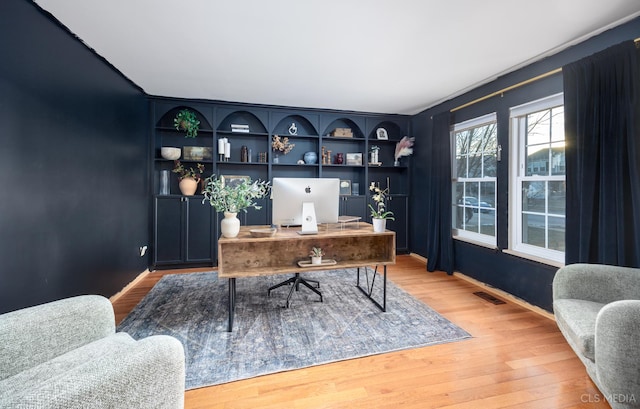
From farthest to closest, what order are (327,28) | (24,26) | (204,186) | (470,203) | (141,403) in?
1. (204,186)
2. (470,203)
3. (327,28)
4. (24,26)
5. (141,403)

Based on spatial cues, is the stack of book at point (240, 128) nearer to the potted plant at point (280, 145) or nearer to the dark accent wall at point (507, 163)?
the potted plant at point (280, 145)

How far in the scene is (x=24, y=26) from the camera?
1.76 m

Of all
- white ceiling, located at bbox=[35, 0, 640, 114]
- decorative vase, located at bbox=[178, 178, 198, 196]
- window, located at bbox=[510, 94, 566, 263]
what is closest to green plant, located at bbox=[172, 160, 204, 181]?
decorative vase, located at bbox=[178, 178, 198, 196]

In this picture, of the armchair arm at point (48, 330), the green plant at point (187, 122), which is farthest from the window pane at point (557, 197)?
the green plant at point (187, 122)

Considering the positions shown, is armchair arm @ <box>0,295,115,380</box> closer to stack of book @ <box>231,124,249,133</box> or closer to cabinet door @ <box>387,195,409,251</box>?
stack of book @ <box>231,124,249,133</box>

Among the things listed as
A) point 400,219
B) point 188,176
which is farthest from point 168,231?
point 400,219

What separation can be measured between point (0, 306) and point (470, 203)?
14.4 feet

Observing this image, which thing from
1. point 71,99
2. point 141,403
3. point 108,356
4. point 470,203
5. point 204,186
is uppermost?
point 71,99

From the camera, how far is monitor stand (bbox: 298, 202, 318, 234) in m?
2.43

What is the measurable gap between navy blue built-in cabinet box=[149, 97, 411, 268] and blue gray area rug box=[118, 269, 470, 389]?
3.06 feet

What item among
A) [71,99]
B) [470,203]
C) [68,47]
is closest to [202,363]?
[71,99]

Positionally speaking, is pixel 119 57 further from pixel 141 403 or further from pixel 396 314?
pixel 396 314

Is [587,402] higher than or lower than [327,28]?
lower

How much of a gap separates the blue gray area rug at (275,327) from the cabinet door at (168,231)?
0.74 meters
